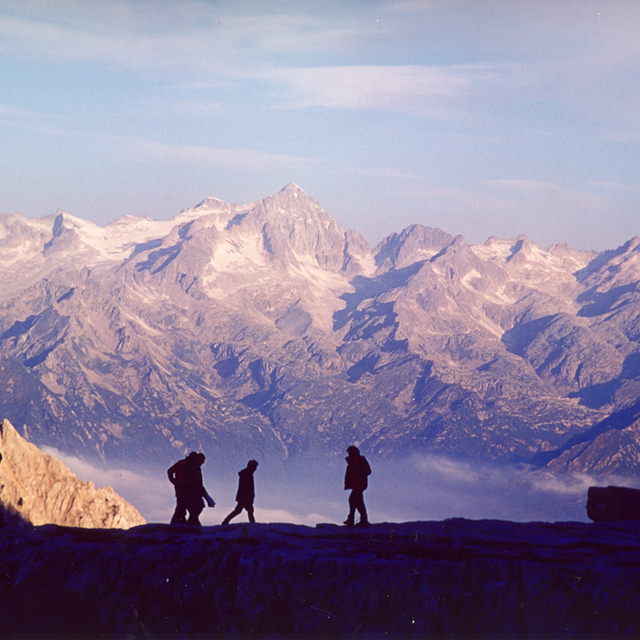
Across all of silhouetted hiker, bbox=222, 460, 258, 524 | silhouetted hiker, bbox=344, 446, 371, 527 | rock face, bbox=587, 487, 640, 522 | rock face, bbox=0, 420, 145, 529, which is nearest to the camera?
silhouetted hiker, bbox=344, 446, 371, 527

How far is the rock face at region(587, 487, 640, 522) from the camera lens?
4703 cm

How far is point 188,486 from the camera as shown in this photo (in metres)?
40.1

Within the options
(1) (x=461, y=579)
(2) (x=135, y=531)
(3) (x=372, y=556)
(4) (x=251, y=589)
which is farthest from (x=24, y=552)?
(1) (x=461, y=579)

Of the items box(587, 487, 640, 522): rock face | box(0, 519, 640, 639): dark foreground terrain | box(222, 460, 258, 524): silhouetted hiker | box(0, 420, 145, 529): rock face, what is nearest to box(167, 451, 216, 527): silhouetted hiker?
box(222, 460, 258, 524): silhouetted hiker

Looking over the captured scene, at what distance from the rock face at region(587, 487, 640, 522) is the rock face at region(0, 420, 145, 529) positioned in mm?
33667

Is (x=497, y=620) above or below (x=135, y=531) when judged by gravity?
below

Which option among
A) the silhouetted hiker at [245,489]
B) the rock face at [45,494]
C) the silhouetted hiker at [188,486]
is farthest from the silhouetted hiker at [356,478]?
the rock face at [45,494]

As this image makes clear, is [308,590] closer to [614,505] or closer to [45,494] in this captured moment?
[614,505]

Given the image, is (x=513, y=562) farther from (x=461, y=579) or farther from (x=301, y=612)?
(x=301, y=612)

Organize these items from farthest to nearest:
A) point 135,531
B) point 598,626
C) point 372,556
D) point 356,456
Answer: point 356,456
point 135,531
point 372,556
point 598,626

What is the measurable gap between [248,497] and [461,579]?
1278 cm

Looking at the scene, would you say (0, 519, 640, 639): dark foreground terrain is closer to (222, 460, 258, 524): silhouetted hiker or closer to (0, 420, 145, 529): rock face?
(222, 460, 258, 524): silhouetted hiker

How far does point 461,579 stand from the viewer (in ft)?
105

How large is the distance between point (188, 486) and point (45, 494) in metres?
43.8
